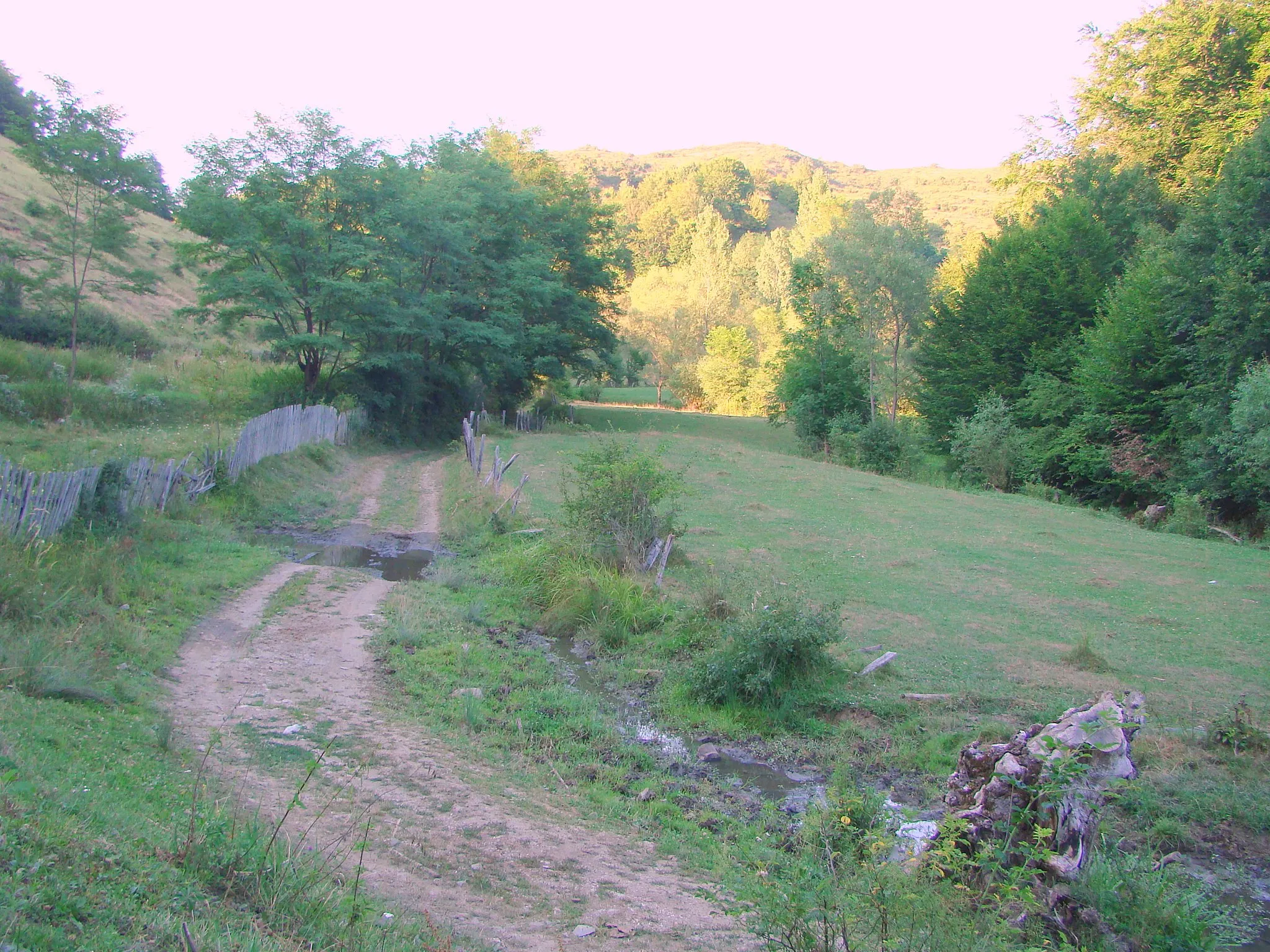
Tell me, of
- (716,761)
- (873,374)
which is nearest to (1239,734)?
(716,761)

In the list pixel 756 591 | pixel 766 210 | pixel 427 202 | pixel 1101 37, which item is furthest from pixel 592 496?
pixel 766 210

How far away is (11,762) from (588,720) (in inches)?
205

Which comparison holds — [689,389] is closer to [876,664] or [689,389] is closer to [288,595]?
[288,595]

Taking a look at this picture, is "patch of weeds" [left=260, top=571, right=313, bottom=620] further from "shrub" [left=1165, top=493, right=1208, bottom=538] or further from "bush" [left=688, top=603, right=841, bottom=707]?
"shrub" [left=1165, top=493, right=1208, bottom=538]

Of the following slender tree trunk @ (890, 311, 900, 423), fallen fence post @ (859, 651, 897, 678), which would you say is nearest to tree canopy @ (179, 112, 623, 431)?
slender tree trunk @ (890, 311, 900, 423)

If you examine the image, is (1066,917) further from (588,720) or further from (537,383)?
(537,383)

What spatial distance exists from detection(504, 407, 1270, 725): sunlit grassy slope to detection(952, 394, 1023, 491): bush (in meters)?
6.14

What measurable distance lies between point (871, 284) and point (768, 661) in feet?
120

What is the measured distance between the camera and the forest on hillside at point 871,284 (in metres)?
A: 26.5

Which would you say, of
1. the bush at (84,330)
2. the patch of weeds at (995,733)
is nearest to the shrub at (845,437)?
the bush at (84,330)

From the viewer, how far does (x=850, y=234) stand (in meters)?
43.4

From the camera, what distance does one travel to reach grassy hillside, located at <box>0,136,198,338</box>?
104 ft

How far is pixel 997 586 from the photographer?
49.9 ft

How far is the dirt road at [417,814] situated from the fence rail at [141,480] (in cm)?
258
